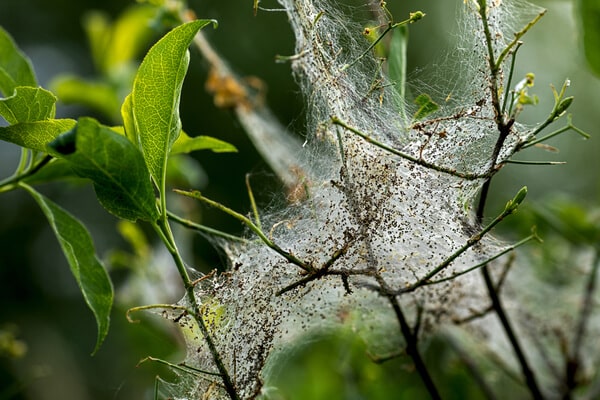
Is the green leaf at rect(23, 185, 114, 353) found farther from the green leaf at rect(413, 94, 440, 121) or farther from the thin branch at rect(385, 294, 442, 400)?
the green leaf at rect(413, 94, 440, 121)

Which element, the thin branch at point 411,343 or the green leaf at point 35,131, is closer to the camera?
the green leaf at point 35,131

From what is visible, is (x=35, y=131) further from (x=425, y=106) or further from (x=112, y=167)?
(x=425, y=106)

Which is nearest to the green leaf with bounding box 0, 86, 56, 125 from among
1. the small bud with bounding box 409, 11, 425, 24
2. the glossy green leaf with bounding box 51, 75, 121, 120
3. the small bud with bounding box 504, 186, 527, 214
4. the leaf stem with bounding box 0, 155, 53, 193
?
the leaf stem with bounding box 0, 155, 53, 193

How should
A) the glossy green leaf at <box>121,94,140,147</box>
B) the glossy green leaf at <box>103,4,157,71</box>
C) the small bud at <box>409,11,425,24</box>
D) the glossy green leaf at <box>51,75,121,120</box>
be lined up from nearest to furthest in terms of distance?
the small bud at <box>409,11,425,24</box>
the glossy green leaf at <box>121,94,140,147</box>
the glossy green leaf at <box>51,75,121,120</box>
the glossy green leaf at <box>103,4,157,71</box>

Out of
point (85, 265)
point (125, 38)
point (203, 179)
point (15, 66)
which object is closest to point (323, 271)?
point (85, 265)

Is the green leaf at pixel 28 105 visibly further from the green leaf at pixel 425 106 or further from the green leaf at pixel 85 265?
the green leaf at pixel 425 106

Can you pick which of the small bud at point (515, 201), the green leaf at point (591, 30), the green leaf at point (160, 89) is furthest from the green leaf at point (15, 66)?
the green leaf at point (591, 30)

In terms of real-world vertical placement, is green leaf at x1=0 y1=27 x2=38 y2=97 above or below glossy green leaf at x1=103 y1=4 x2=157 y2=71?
below
